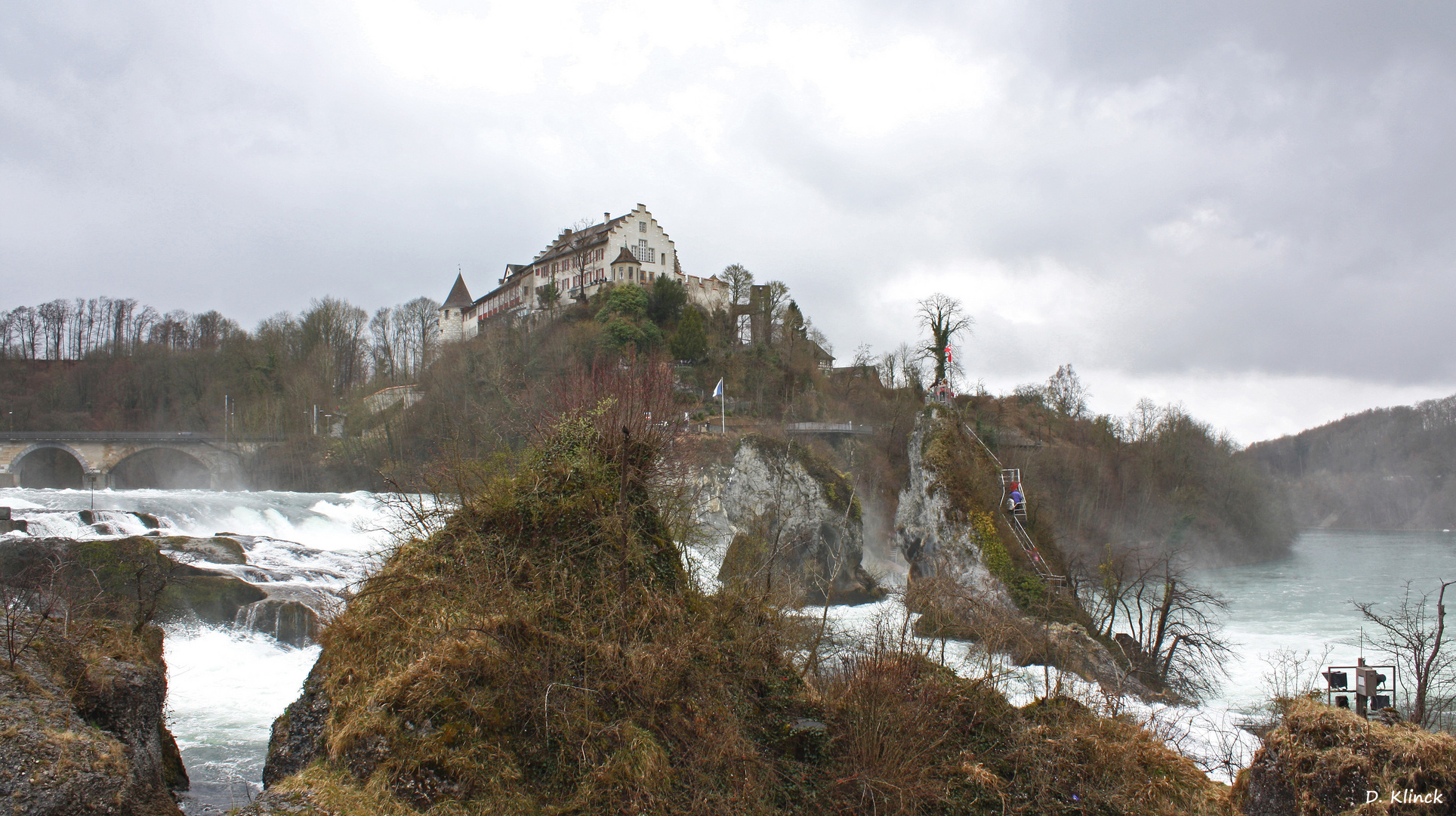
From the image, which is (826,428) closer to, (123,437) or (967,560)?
(967,560)

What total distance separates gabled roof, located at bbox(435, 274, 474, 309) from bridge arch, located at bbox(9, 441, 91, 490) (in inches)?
1447

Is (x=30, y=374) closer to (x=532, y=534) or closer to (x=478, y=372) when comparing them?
(x=478, y=372)

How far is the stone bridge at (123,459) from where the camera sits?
41969mm

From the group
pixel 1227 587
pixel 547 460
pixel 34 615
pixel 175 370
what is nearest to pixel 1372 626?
pixel 1227 587

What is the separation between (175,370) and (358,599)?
63403 millimetres

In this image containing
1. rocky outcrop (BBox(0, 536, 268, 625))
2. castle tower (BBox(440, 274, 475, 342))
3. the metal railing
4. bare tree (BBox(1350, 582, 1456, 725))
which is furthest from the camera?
castle tower (BBox(440, 274, 475, 342))

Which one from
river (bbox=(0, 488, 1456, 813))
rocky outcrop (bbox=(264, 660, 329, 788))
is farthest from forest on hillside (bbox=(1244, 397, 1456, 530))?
rocky outcrop (bbox=(264, 660, 329, 788))

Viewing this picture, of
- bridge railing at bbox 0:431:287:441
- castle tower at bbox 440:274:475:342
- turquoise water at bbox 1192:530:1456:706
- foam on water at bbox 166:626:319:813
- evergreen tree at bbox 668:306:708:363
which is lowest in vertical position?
turquoise water at bbox 1192:530:1456:706

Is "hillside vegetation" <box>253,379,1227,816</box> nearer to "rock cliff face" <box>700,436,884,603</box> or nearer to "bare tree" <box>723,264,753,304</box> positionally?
"rock cliff face" <box>700,436,884,603</box>

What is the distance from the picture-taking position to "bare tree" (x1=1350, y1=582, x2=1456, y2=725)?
1205 cm

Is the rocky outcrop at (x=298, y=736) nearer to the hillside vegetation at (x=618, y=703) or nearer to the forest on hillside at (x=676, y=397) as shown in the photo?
the hillside vegetation at (x=618, y=703)

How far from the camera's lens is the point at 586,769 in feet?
19.5

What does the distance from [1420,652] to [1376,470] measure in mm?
69881

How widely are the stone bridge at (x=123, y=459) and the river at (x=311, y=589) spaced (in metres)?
16.7
